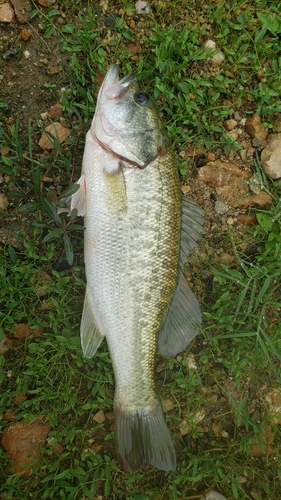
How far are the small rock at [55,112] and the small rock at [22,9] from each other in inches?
21.8

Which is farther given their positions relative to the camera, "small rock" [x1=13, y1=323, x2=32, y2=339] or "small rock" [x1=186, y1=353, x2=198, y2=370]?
"small rock" [x1=186, y1=353, x2=198, y2=370]

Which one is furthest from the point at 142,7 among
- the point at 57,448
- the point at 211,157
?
the point at 57,448

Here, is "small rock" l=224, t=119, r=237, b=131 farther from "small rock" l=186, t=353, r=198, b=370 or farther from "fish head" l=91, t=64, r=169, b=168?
"small rock" l=186, t=353, r=198, b=370

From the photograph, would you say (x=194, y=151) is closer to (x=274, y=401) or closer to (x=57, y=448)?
(x=274, y=401)

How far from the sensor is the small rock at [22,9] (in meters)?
2.64

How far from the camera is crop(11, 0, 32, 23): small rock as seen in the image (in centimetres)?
264

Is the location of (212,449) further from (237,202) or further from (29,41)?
(29,41)

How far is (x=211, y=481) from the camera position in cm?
283

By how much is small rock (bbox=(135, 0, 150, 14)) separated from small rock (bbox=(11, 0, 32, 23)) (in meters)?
0.68

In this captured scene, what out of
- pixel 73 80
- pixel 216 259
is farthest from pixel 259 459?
pixel 73 80

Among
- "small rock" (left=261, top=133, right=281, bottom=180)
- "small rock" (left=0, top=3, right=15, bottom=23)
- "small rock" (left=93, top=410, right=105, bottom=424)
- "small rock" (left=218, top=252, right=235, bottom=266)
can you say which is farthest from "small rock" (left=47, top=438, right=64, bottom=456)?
"small rock" (left=0, top=3, right=15, bottom=23)

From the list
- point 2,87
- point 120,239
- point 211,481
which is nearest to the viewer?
point 120,239

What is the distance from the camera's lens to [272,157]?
2.86 m

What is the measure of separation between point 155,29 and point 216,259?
155cm
